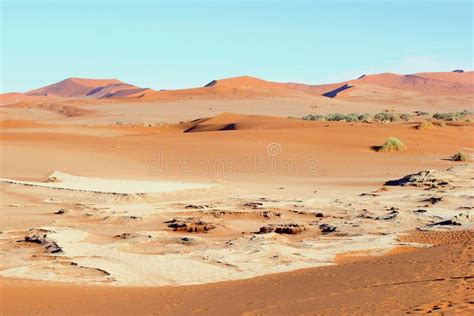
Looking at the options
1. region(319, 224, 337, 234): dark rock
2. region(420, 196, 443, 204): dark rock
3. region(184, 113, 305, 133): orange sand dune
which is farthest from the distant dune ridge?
region(319, 224, 337, 234): dark rock

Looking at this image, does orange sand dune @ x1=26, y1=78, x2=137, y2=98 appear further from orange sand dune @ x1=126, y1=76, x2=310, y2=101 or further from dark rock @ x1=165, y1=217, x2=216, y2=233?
dark rock @ x1=165, y1=217, x2=216, y2=233

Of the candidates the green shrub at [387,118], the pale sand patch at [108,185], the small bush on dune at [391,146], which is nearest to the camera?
the pale sand patch at [108,185]

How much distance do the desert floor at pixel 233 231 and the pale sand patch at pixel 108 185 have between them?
0.24 feet

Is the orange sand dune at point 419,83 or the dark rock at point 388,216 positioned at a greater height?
the orange sand dune at point 419,83

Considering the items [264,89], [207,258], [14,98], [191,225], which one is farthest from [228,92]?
[207,258]

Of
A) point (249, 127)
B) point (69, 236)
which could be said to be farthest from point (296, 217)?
point (249, 127)

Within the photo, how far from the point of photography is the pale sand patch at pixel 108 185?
18.0m

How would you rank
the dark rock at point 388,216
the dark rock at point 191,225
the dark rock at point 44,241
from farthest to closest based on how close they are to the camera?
1. the dark rock at point 388,216
2. the dark rock at point 191,225
3. the dark rock at point 44,241

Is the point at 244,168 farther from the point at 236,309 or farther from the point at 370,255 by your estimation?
the point at 236,309

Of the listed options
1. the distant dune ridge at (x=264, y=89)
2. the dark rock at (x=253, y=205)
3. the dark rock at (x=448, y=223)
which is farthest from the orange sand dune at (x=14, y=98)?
the dark rock at (x=448, y=223)

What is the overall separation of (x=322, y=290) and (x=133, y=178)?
45.0ft

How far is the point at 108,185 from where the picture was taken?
19078 mm

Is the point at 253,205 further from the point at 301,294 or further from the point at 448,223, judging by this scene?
the point at 301,294

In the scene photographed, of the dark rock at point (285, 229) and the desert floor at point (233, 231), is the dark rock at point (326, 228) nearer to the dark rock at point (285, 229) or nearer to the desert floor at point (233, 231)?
the desert floor at point (233, 231)
